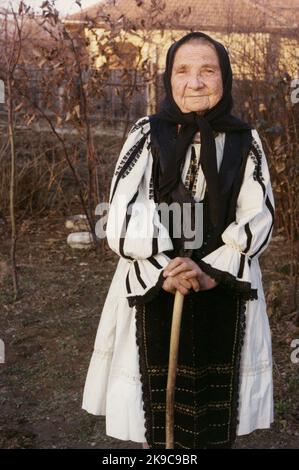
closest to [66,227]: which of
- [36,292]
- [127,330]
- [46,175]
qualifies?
[46,175]

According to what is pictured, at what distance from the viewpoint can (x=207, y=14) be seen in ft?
26.9

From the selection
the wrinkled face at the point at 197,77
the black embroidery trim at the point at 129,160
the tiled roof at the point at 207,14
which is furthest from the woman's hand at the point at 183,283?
the tiled roof at the point at 207,14

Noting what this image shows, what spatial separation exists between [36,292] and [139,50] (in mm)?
2332

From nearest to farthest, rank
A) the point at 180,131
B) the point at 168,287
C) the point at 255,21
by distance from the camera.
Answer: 1. the point at 168,287
2. the point at 180,131
3. the point at 255,21

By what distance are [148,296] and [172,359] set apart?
9.2 inches

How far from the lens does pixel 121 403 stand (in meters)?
2.49

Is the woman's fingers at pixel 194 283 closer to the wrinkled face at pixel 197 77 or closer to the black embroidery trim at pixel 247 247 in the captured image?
the black embroidery trim at pixel 247 247

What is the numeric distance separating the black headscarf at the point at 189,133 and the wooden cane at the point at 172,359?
333 mm

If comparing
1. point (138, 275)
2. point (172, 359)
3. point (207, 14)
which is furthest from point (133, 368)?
point (207, 14)

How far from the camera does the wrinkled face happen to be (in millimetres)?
2342

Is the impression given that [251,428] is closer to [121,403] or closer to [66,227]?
[121,403]

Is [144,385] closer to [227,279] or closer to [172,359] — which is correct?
[172,359]
